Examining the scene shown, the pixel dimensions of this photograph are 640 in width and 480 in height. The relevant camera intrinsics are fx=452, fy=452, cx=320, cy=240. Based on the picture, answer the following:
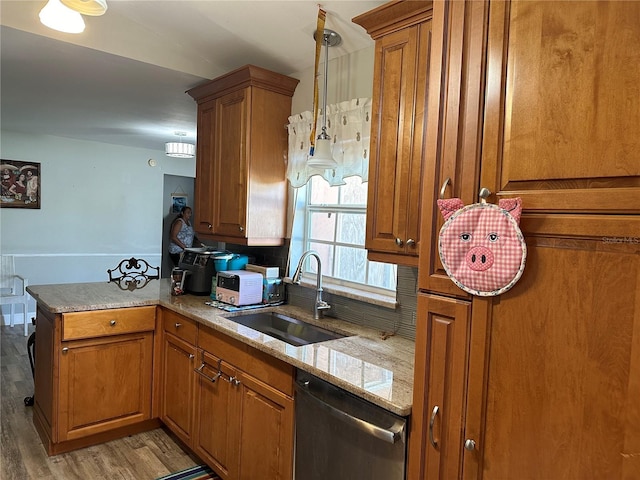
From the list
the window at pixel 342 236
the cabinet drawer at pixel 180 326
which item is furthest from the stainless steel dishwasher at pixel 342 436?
the cabinet drawer at pixel 180 326

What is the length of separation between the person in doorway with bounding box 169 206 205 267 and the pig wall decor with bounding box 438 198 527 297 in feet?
19.1

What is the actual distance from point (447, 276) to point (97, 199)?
552cm

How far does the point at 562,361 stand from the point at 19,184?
5.79m

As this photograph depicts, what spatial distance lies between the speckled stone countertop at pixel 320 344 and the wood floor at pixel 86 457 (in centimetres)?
81

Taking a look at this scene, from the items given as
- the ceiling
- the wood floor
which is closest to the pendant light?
the ceiling

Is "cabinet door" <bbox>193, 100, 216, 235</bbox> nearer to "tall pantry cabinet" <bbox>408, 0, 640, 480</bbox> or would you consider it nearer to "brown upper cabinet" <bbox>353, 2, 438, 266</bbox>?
"brown upper cabinet" <bbox>353, 2, 438, 266</bbox>

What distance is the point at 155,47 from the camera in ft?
8.90

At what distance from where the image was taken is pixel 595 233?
0.93 m

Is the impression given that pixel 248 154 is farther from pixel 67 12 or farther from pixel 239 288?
pixel 67 12

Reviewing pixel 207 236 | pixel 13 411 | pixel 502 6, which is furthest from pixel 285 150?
pixel 13 411

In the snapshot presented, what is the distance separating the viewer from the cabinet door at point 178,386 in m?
2.47

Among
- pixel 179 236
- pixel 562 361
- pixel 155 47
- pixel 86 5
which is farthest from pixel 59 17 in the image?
pixel 179 236

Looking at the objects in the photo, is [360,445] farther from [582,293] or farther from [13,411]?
[13,411]

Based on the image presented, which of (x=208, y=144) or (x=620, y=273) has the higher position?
(x=208, y=144)
